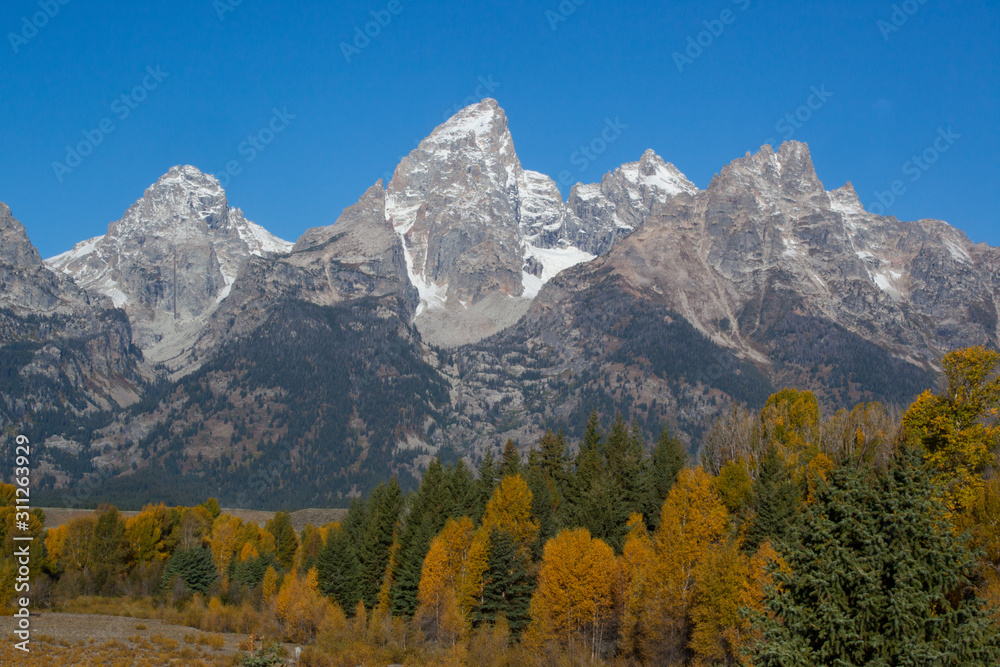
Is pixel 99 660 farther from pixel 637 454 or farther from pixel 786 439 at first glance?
pixel 786 439

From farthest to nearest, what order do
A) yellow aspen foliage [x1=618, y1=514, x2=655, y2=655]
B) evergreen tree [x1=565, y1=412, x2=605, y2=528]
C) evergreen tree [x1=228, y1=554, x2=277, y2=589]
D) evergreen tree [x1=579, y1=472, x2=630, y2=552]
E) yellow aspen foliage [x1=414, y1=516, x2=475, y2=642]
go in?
evergreen tree [x1=228, y1=554, x2=277, y2=589] → evergreen tree [x1=565, y1=412, x2=605, y2=528] → evergreen tree [x1=579, y1=472, x2=630, y2=552] → yellow aspen foliage [x1=414, y1=516, x2=475, y2=642] → yellow aspen foliage [x1=618, y1=514, x2=655, y2=655]

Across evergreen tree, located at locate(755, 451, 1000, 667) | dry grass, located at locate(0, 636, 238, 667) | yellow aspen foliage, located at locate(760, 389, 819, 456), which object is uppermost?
yellow aspen foliage, located at locate(760, 389, 819, 456)

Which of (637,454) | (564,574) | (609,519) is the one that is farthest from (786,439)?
(564,574)

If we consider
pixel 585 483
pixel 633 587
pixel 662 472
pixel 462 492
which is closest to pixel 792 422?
pixel 662 472

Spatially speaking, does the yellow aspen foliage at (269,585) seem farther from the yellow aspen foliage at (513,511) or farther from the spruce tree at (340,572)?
the yellow aspen foliage at (513,511)

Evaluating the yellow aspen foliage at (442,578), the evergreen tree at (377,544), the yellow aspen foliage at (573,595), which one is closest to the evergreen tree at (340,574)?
the evergreen tree at (377,544)

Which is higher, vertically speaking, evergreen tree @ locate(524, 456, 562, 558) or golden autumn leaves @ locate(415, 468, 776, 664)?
evergreen tree @ locate(524, 456, 562, 558)

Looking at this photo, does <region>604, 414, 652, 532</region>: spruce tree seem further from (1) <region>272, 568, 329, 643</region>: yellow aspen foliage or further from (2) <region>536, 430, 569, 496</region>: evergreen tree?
(1) <region>272, 568, 329, 643</region>: yellow aspen foliage

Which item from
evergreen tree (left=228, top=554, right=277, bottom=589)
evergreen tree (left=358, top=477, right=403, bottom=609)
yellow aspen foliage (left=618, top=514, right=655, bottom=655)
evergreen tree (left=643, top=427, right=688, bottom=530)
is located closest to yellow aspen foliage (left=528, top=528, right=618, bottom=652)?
yellow aspen foliage (left=618, top=514, right=655, bottom=655)

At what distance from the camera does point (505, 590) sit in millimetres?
67375

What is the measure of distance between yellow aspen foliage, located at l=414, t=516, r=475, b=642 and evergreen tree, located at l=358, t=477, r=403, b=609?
13268 mm

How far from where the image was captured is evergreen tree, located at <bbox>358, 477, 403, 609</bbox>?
280ft

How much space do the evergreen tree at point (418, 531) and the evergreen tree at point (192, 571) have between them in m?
33.9

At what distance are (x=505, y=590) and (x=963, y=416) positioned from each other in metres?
42.4
